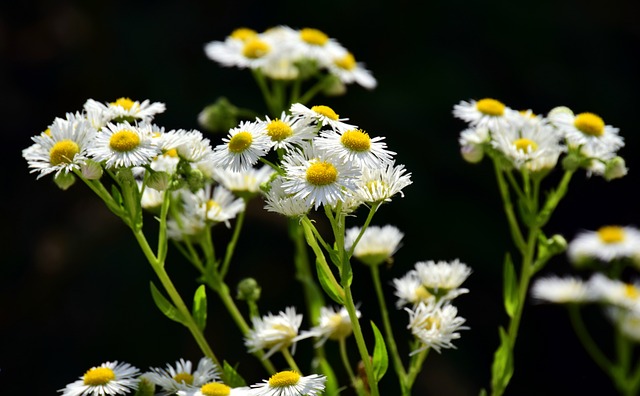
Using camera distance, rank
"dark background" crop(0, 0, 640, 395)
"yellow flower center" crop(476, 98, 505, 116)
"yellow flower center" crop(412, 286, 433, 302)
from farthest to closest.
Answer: "dark background" crop(0, 0, 640, 395)
"yellow flower center" crop(476, 98, 505, 116)
"yellow flower center" crop(412, 286, 433, 302)

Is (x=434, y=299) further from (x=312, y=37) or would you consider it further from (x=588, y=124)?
(x=312, y=37)

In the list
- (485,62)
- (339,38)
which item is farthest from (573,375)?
(339,38)

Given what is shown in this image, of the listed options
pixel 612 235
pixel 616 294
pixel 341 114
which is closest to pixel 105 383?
pixel 616 294

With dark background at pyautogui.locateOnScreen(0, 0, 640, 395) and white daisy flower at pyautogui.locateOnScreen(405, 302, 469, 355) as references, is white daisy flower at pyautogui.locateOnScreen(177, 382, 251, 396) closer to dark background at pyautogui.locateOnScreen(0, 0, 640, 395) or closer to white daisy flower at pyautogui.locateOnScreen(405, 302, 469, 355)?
white daisy flower at pyautogui.locateOnScreen(405, 302, 469, 355)

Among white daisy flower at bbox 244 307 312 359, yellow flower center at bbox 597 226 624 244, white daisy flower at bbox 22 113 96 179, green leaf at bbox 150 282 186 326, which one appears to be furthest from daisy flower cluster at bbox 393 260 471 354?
yellow flower center at bbox 597 226 624 244

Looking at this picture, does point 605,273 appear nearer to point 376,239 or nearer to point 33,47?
point 376,239

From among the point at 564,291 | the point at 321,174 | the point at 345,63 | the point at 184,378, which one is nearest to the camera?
the point at 321,174

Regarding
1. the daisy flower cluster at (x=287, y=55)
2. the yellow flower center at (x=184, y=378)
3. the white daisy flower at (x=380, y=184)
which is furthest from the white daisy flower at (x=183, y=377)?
the daisy flower cluster at (x=287, y=55)
